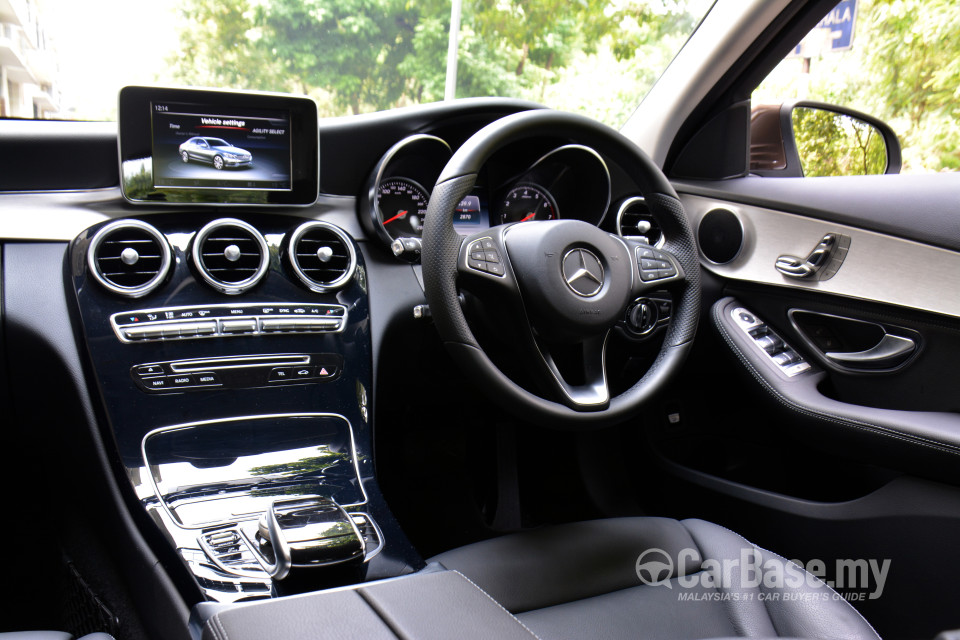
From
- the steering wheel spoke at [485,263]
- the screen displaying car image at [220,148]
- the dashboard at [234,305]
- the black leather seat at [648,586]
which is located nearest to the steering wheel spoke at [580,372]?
the steering wheel spoke at [485,263]

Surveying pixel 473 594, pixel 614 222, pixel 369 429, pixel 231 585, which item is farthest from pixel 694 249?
pixel 231 585

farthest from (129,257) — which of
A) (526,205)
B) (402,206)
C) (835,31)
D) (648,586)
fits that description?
(835,31)

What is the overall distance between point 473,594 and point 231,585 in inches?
16.8

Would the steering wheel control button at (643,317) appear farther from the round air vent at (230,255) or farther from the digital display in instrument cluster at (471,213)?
the round air vent at (230,255)

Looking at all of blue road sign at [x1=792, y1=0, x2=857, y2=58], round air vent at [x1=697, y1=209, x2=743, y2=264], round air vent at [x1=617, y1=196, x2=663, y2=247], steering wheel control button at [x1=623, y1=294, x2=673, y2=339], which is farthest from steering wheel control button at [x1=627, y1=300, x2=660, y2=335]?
blue road sign at [x1=792, y1=0, x2=857, y2=58]

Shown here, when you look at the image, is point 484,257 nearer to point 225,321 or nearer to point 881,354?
point 225,321

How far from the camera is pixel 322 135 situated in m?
1.70

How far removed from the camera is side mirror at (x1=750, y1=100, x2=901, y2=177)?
1.94 m

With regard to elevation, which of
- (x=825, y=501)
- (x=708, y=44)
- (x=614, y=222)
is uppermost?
(x=708, y=44)

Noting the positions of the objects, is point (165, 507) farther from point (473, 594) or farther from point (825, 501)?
point (825, 501)

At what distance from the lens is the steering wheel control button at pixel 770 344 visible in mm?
1839

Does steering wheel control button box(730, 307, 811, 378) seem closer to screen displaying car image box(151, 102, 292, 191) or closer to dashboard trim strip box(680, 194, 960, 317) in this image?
dashboard trim strip box(680, 194, 960, 317)

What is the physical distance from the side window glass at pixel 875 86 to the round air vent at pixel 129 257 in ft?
5.22

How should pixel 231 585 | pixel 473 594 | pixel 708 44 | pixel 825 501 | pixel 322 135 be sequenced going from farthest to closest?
pixel 708 44, pixel 825 501, pixel 322 135, pixel 231 585, pixel 473 594
